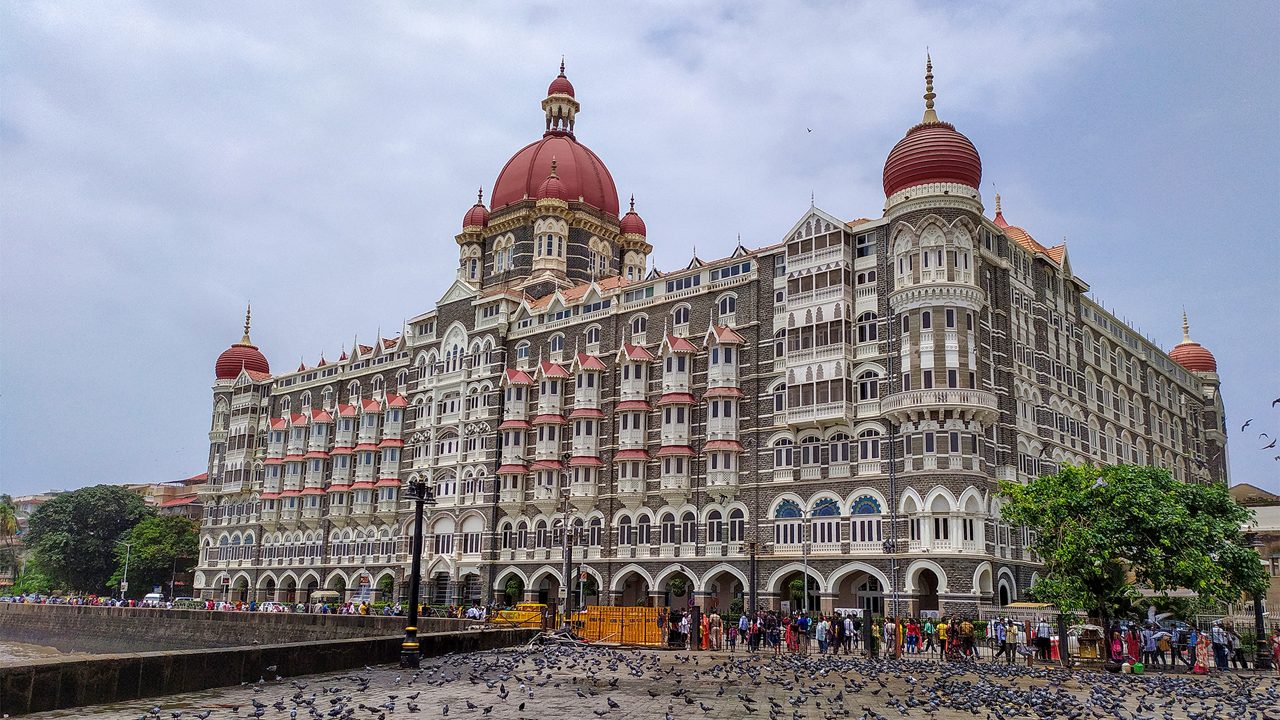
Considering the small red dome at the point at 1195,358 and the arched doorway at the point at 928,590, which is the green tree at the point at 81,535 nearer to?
the arched doorway at the point at 928,590

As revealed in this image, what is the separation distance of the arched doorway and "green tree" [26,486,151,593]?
7652 centimetres

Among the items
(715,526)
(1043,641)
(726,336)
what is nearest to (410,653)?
(1043,641)

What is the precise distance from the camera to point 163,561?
292 feet

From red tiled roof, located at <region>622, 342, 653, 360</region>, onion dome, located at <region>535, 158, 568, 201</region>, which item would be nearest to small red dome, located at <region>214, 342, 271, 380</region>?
onion dome, located at <region>535, 158, 568, 201</region>

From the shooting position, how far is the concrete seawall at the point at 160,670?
56.1 feet

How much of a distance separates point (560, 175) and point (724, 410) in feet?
89.8

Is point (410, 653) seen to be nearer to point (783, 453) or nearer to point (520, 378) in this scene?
point (783, 453)

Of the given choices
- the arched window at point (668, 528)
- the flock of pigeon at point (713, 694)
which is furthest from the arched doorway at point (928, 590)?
the flock of pigeon at point (713, 694)

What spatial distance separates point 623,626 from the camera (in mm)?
38781

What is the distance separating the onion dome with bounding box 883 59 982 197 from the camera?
48.0 m

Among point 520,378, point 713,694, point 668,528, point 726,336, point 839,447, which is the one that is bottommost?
point 713,694

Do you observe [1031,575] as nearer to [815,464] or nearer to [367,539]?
[815,464]

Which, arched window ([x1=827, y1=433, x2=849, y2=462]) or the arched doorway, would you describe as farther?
arched window ([x1=827, y1=433, x2=849, y2=462])

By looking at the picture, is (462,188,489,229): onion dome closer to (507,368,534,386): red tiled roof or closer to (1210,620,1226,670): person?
(507,368,534,386): red tiled roof
